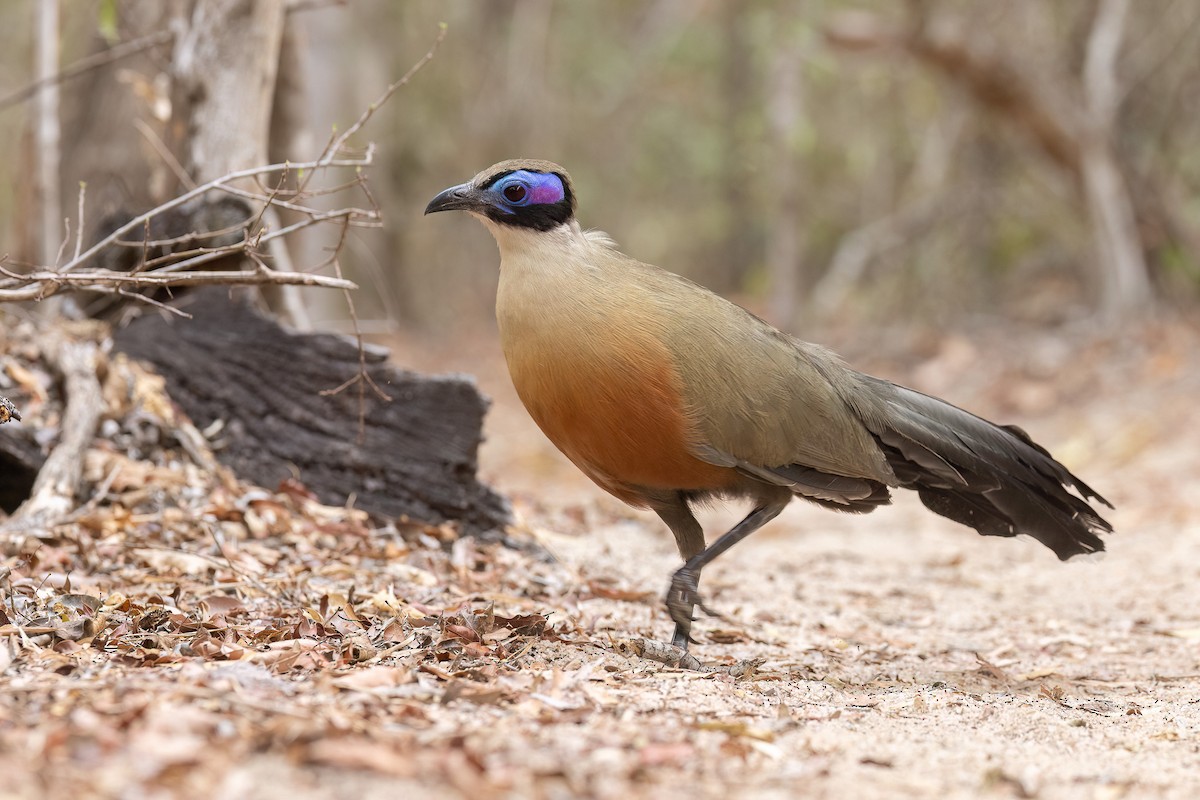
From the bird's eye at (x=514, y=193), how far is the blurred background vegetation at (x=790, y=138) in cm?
278

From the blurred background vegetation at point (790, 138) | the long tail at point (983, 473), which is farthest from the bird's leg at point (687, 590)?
the blurred background vegetation at point (790, 138)

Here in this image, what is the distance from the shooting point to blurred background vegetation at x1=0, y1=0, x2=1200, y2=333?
496 inches

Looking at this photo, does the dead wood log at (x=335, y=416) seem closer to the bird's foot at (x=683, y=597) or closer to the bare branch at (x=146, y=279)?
the bare branch at (x=146, y=279)

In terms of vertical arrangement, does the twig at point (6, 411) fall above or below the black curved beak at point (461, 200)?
below

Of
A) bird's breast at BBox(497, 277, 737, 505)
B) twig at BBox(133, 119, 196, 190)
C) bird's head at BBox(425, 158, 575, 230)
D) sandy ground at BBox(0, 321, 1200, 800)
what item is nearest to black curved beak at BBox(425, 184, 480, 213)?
bird's head at BBox(425, 158, 575, 230)

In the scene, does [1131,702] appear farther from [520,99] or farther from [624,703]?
[520,99]

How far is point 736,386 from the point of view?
415 cm

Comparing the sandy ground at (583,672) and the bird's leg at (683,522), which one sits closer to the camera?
the sandy ground at (583,672)

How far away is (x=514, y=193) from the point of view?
4211 mm

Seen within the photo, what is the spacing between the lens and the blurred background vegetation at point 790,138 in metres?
12.6

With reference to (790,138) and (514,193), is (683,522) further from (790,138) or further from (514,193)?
(790,138)

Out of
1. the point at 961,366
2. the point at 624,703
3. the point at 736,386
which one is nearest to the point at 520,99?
the point at 961,366

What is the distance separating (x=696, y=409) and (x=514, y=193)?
3.35ft

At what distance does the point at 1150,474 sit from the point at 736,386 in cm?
600
